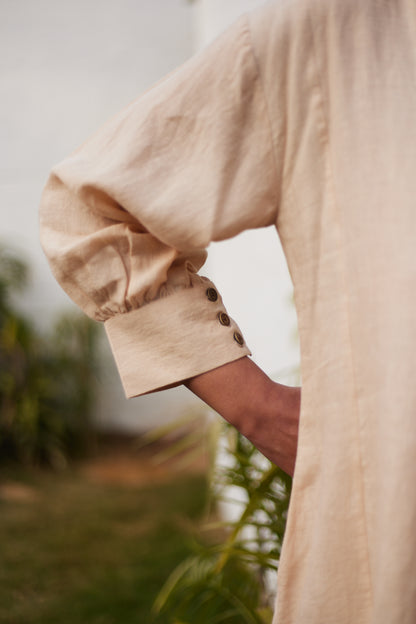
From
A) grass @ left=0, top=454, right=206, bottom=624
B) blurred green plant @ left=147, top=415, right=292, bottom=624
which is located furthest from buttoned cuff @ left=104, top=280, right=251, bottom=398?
grass @ left=0, top=454, right=206, bottom=624

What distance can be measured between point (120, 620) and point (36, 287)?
399 cm

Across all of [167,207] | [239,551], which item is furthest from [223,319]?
[239,551]

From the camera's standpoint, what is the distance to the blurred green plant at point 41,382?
5.41m

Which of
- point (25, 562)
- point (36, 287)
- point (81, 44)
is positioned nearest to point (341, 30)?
point (25, 562)

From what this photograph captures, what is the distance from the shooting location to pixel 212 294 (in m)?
0.76

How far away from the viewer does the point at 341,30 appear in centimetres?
65

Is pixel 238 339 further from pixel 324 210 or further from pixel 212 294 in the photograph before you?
pixel 324 210

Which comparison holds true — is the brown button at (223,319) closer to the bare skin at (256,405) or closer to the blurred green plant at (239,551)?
the bare skin at (256,405)

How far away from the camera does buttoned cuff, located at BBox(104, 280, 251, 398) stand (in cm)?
71

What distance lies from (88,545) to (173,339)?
3259 mm

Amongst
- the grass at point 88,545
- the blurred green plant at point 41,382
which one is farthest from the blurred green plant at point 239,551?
the blurred green plant at point 41,382

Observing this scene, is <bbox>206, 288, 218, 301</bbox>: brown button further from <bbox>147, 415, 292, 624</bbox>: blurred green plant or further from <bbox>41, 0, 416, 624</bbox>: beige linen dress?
<bbox>147, 415, 292, 624</bbox>: blurred green plant

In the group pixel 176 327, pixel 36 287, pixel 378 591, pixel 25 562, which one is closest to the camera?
pixel 378 591

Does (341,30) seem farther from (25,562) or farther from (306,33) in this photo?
(25,562)
